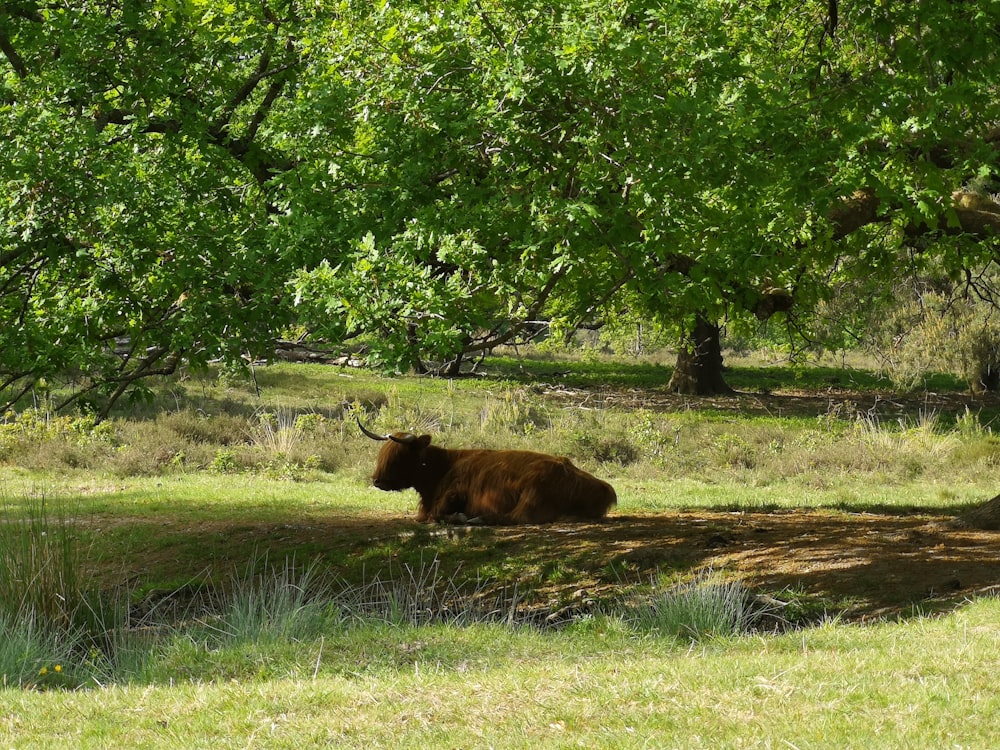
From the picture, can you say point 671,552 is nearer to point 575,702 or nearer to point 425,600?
point 425,600

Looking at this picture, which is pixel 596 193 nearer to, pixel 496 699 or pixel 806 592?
pixel 806 592

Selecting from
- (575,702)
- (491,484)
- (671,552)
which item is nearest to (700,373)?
(491,484)

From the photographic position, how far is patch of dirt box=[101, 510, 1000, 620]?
9422 mm

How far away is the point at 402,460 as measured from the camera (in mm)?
12594

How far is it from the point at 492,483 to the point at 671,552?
8.44 feet

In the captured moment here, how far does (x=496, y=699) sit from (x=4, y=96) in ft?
27.2

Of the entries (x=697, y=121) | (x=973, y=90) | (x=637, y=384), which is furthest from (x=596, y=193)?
(x=637, y=384)

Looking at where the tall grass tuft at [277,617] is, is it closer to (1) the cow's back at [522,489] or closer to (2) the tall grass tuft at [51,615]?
(2) the tall grass tuft at [51,615]

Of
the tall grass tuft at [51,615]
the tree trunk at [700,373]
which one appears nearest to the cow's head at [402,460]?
the tall grass tuft at [51,615]

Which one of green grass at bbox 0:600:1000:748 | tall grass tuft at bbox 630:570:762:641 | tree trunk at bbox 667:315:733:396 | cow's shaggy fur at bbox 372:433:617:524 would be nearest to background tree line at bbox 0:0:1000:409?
cow's shaggy fur at bbox 372:433:617:524

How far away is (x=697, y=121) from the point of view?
9000mm

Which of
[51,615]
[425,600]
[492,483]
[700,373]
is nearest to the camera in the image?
[51,615]

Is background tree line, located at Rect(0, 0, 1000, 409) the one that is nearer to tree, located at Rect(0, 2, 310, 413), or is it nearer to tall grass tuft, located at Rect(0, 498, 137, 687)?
tree, located at Rect(0, 2, 310, 413)

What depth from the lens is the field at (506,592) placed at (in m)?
5.69
